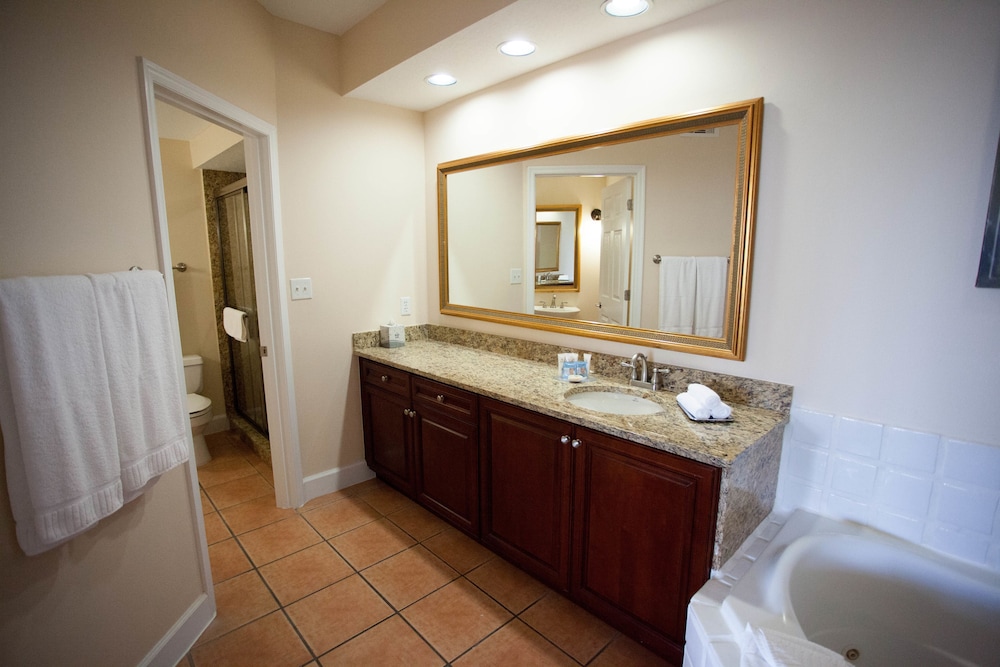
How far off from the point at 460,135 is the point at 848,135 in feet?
6.30

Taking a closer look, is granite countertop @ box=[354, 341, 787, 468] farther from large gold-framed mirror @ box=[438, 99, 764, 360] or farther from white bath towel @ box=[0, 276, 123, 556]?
white bath towel @ box=[0, 276, 123, 556]

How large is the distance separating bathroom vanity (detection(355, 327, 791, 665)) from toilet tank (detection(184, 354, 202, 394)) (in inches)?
74.6

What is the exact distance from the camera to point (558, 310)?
7.86 feet

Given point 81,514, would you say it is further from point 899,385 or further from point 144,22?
point 899,385

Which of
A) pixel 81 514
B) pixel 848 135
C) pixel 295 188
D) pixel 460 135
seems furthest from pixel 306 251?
pixel 848 135

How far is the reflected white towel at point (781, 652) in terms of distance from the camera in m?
0.99

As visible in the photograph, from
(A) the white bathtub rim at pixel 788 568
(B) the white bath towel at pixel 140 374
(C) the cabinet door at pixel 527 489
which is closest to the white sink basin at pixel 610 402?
(C) the cabinet door at pixel 527 489

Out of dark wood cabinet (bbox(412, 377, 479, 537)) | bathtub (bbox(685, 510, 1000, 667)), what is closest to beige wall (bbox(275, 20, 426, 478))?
dark wood cabinet (bbox(412, 377, 479, 537))

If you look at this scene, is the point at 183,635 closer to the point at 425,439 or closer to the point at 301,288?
the point at 425,439

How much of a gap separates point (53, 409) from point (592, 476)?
61.7 inches

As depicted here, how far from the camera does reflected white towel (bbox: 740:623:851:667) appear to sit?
3.24ft

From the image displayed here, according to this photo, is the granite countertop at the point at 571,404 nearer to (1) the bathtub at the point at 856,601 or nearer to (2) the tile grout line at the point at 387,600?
(1) the bathtub at the point at 856,601

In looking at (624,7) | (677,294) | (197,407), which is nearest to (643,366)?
(677,294)

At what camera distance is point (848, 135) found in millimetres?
1462
